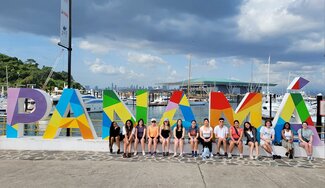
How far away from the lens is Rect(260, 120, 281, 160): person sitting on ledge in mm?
10969

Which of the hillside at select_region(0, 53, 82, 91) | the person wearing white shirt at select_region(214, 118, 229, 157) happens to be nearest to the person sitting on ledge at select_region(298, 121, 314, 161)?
the person wearing white shirt at select_region(214, 118, 229, 157)

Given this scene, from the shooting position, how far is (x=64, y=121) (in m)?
12.6

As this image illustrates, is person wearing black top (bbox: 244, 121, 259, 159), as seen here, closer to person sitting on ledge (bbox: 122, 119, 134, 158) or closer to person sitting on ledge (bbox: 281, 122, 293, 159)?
person sitting on ledge (bbox: 281, 122, 293, 159)

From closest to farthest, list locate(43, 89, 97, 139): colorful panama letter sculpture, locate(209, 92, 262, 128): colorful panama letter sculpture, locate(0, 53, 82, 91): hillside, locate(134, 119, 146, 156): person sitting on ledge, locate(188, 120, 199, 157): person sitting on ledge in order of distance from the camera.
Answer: locate(188, 120, 199, 157): person sitting on ledge
locate(134, 119, 146, 156): person sitting on ledge
locate(209, 92, 262, 128): colorful panama letter sculpture
locate(43, 89, 97, 139): colorful panama letter sculpture
locate(0, 53, 82, 91): hillside

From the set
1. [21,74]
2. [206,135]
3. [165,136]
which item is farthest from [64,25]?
[21,74]

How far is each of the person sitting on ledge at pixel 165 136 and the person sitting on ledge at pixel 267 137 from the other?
3.56 m

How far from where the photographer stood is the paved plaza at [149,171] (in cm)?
741

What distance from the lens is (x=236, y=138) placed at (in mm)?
11039

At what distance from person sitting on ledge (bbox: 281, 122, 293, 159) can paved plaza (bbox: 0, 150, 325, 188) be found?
0.36m

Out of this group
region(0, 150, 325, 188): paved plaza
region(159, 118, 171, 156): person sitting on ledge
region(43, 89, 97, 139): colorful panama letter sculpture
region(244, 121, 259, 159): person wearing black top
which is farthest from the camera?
region(43, 89, 97, 139): colorful panama letter sculpture

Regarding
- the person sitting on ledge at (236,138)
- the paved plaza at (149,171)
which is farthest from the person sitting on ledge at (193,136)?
the person sitting on ledge at (236,138)

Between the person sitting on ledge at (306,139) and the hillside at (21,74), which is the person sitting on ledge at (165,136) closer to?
the person sitting on ledge at (306,139)

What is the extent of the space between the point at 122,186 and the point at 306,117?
8.68m

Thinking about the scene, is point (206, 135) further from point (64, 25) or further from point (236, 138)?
point (64, 25)
